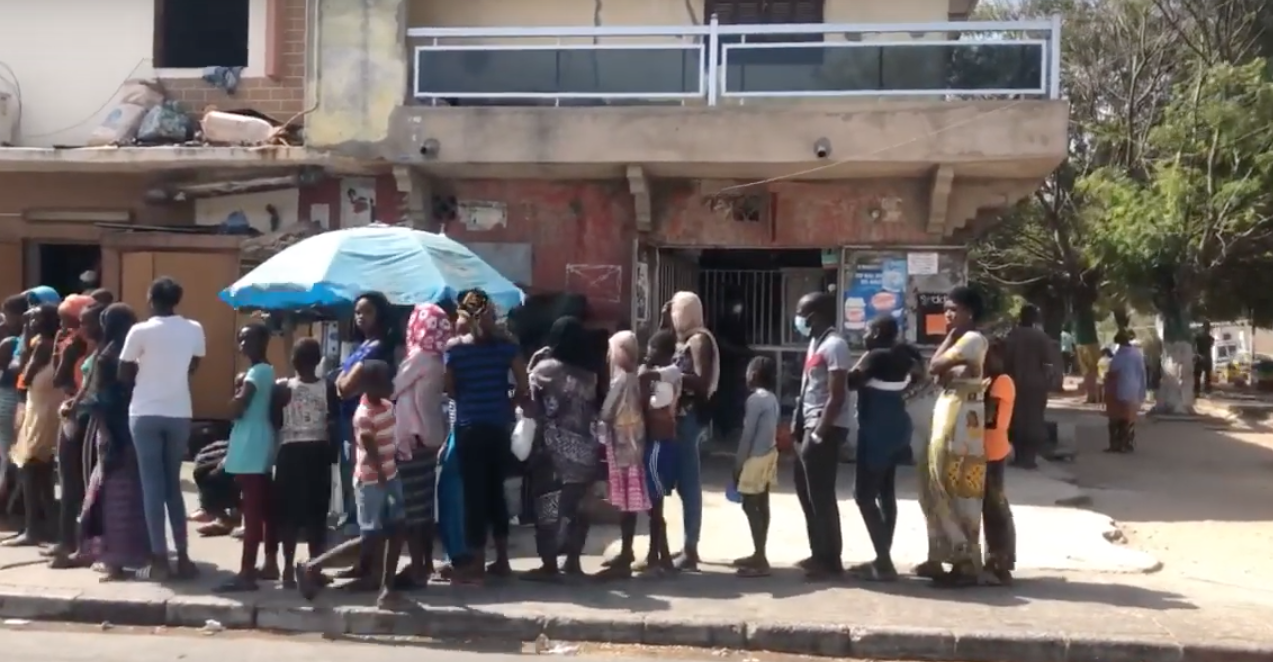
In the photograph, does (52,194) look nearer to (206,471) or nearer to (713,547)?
(206,471)

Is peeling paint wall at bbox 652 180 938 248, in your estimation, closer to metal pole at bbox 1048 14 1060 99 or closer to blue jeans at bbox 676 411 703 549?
metal pole at bbox 1048 14 1060 99

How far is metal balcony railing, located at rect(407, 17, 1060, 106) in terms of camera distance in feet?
38.9

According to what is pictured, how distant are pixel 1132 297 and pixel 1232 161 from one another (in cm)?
394

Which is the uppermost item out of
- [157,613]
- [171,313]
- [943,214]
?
[943,214]

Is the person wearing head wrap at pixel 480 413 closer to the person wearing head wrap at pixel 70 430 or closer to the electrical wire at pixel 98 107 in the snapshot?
the person wearing head wrap at pixel 70 430

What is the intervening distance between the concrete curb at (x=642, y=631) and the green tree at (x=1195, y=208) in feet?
52.1

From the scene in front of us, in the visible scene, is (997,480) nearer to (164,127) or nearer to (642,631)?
(642,631)

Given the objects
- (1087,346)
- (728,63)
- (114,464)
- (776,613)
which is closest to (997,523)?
(776,613)

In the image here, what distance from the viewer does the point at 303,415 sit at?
296 inches

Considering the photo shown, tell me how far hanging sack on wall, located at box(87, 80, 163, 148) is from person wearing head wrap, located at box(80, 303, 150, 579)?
240 inches

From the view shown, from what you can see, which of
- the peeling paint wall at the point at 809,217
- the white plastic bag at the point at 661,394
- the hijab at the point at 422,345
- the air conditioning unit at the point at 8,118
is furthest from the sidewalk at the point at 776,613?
the air conditioning unit at the point at 8,118

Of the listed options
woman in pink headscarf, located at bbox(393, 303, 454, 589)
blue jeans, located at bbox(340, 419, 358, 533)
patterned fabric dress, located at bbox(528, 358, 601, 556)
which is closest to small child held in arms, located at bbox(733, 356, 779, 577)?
patterned fabric dress, located at bbox(528, 358, 601, 556)

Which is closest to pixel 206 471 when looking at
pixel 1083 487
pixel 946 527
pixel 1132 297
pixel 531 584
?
pixel 531 584

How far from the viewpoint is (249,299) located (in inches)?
347
